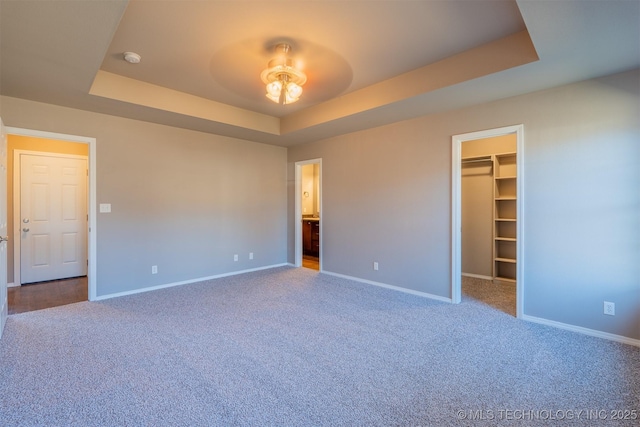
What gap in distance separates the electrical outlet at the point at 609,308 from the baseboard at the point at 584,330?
0.19 meters

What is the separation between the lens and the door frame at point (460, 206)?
320cm

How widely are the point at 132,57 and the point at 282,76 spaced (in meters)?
1.41

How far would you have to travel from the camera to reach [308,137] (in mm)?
5113

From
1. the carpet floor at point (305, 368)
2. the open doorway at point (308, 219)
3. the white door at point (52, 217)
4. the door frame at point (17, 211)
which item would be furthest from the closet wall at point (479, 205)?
the door frame at point (17, 211)

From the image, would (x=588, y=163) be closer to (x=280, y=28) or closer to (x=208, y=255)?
(x=280, y=28)

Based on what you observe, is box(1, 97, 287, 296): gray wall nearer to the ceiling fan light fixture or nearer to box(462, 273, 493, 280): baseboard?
the ceiling fan light fixture

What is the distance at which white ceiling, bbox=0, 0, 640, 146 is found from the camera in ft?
6.57

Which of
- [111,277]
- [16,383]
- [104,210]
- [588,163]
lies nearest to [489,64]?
[588,163]

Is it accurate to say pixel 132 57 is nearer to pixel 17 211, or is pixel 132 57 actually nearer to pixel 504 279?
pixel 17 211

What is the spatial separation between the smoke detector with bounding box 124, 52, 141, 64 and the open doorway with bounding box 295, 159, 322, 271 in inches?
120

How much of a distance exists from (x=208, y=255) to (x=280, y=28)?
11.8 ft

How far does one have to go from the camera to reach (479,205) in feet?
16.6

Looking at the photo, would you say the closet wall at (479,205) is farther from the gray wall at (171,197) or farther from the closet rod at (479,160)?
the gray wall at (171,197)

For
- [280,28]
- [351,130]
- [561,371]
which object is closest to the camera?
[561,371]
